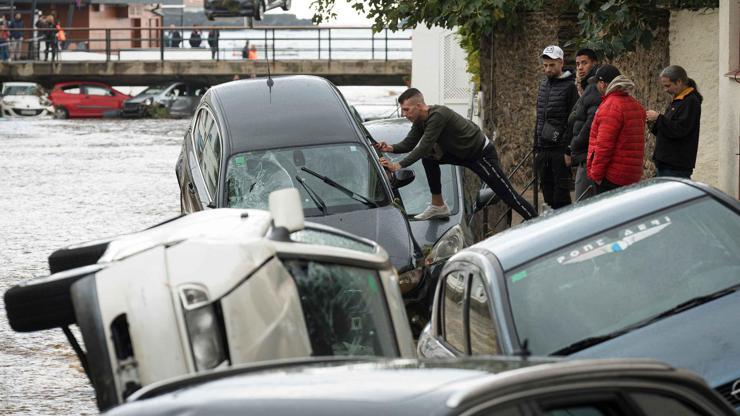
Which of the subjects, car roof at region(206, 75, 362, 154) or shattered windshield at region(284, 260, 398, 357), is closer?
shattered windshield at region(284, 260, 398, 357)

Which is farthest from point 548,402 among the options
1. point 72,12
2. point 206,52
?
point 72,12

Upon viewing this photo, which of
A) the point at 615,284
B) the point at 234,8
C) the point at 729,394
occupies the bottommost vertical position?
the point at 729,394

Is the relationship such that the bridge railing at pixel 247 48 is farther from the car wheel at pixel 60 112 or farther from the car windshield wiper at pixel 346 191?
the car windshield wiper at pixel 346 191

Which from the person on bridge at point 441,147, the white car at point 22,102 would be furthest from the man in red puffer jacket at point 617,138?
the white car at point 22,102

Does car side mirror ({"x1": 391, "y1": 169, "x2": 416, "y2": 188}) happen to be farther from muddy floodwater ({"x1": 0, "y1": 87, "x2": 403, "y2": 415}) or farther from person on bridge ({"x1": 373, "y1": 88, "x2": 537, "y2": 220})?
muddy floodwater ({"x1": 0, "y1": 87, "x2": 403, "y2": 415})

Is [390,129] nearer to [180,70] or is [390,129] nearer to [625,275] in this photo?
[625,275]

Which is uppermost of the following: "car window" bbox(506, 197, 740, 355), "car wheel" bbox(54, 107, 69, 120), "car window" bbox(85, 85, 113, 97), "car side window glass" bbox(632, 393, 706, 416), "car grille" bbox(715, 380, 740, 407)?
"car side window glass" bbox(632, 393, 706, 416)

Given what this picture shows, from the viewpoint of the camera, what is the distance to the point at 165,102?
53094 mm

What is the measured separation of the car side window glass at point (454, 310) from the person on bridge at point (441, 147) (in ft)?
16.2

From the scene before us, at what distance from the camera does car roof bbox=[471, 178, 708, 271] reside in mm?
6340

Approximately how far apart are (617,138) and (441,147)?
1755 millimetres

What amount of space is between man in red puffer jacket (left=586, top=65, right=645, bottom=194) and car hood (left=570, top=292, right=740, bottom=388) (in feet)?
17.1

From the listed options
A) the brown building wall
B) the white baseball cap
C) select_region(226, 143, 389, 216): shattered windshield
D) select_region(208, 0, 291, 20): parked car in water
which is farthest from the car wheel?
select_region(226, 143, 389, 216): shattered windshield

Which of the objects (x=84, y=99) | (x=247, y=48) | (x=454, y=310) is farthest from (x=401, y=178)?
(x=247, y=48)
